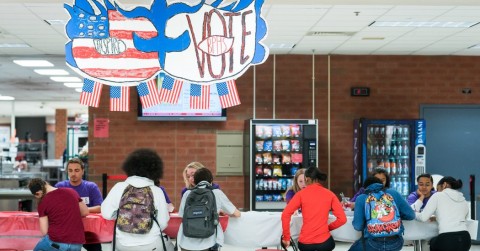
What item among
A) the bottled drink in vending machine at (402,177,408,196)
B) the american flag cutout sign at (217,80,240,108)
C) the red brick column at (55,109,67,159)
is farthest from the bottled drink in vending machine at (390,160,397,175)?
the red brick column at (55,109,67,159)

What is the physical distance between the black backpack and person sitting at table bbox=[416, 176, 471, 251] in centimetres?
227

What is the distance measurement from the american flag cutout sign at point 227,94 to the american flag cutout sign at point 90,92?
1.17m

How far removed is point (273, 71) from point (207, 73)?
17.6ft

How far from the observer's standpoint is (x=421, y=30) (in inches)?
369

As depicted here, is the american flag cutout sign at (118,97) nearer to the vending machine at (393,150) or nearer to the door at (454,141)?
the vending machine at (393,150)

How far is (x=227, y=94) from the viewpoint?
6609 millimetres

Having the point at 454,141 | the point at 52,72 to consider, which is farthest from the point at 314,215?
the point at 52,72

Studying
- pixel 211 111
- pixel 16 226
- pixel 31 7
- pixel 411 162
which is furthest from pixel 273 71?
pixel 16 226

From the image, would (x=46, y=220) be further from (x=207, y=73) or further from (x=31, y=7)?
(x=31, y=7)

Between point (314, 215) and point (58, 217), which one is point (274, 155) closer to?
point (314, 215)

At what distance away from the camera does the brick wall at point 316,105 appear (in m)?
11.4

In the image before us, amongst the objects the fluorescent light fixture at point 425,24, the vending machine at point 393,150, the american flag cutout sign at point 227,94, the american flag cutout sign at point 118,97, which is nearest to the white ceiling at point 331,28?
the fluorescent light fixture at point 425,24

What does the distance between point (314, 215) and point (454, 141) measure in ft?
21.3

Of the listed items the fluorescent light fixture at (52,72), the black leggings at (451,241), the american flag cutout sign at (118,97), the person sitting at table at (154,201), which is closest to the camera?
the person sitting at table at (154,201)
